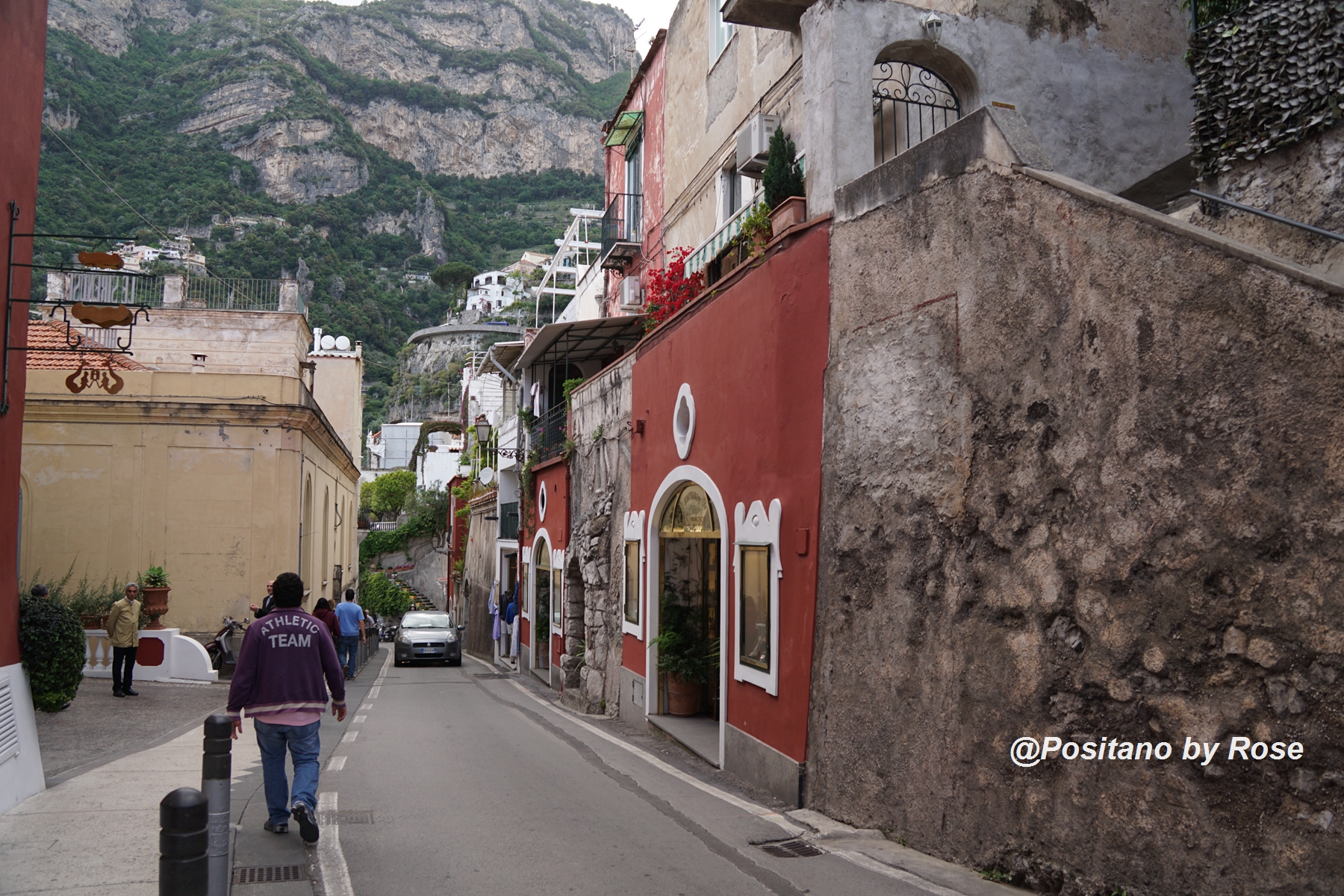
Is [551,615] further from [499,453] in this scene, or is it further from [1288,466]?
[1288,466]

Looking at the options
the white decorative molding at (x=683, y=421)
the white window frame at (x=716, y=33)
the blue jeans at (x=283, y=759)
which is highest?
the white window frame at (x=716, y=33)

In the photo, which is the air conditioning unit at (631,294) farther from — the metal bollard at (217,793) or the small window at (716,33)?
the metal bollard at (217,793)

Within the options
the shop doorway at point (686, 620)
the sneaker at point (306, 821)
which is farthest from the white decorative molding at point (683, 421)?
the sneaker at point (306, 821)

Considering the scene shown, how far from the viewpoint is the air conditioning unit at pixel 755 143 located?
516 inches

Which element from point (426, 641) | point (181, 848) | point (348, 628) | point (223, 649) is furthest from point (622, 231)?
point (181, 848)

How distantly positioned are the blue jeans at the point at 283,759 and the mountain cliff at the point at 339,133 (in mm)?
53815

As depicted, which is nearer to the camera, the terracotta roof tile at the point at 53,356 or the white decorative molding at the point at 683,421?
the white decorative molding at the point at 683,421

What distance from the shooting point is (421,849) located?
20.5 ft

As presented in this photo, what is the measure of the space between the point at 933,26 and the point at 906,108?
1575 mm

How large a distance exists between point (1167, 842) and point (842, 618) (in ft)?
10.1

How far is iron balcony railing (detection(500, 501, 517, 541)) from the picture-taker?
2642 centimetres

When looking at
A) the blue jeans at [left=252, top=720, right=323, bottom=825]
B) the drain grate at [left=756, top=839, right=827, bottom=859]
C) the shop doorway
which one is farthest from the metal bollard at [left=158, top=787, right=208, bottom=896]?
the shop doorway

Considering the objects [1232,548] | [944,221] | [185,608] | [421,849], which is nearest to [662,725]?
[421,849]

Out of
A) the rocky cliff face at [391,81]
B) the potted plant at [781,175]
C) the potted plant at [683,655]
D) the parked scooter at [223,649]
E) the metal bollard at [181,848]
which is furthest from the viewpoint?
the rocky cliff face at [391,81]
